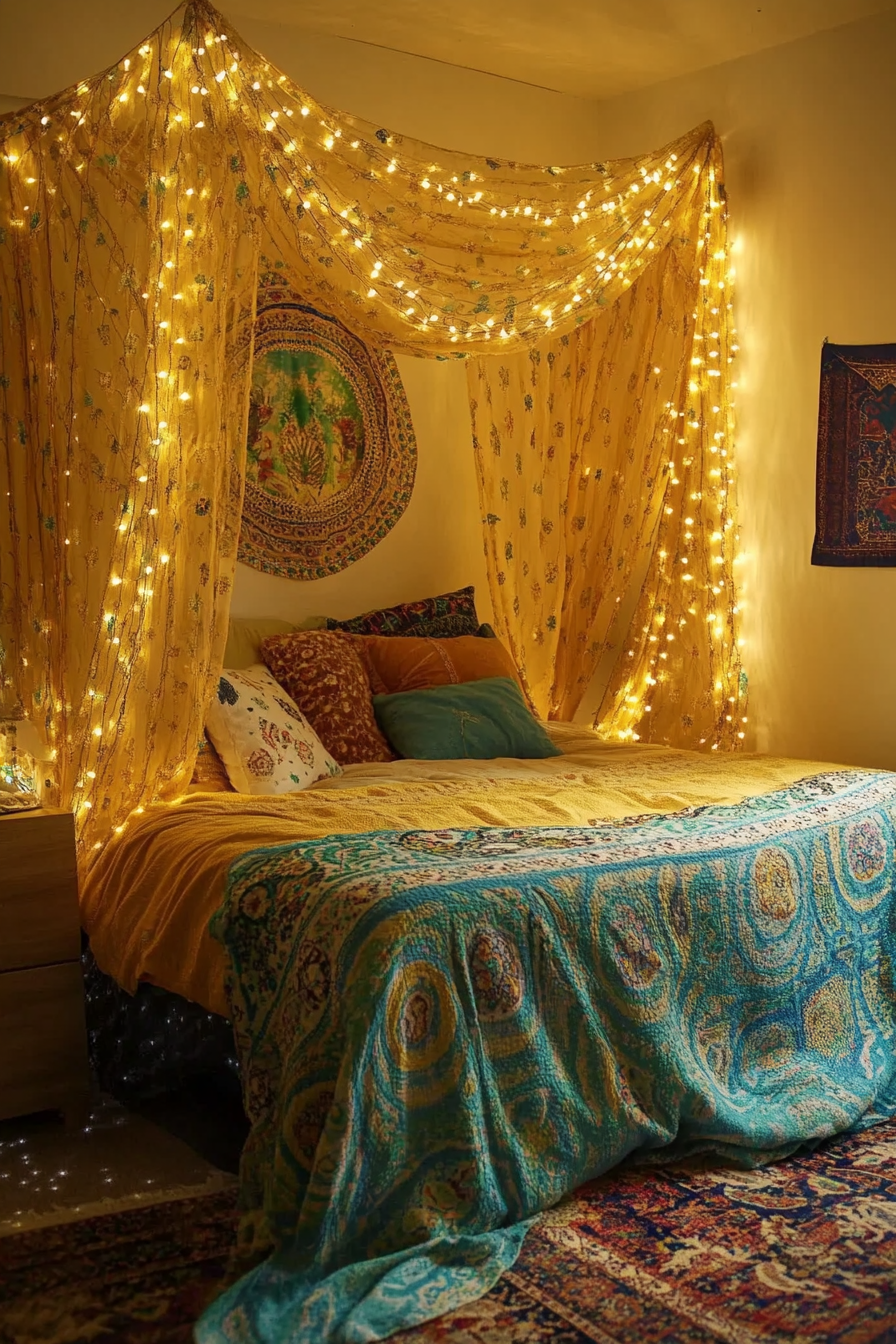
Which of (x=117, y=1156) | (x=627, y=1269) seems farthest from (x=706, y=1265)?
(x=117, y=1156)

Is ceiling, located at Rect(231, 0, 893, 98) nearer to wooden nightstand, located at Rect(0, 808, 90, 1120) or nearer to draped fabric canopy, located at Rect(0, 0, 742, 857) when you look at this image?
draped fabric canopy, located at Rect(0, 0, 742, 857)

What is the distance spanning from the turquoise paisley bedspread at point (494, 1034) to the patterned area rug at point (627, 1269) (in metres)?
0.07

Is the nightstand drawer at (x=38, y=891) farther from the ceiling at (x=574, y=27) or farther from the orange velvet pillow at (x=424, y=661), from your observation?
the ceiling at (x=574, y=27)

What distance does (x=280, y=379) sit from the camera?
417 cm

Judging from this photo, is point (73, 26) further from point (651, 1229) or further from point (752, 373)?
point (651, 1229)

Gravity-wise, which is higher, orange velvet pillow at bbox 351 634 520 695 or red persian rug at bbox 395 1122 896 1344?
orange velvet pillow at bbox 351 634 520 695

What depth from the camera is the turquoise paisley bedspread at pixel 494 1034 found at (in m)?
2.03

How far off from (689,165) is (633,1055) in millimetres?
2762

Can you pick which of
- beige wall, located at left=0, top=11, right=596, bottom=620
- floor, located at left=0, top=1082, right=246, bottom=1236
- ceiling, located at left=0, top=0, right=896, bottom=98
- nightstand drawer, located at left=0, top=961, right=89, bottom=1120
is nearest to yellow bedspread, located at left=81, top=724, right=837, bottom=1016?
nightstand drawer, located at left=0, top=961, right=89, bottom=1120

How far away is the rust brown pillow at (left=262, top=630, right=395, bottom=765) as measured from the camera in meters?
3.68

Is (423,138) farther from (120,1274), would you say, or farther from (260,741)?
(120,1274)

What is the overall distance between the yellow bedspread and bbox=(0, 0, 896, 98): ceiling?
80.0 inches

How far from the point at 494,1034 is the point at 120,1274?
0.71m

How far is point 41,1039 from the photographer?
2.84 metres
